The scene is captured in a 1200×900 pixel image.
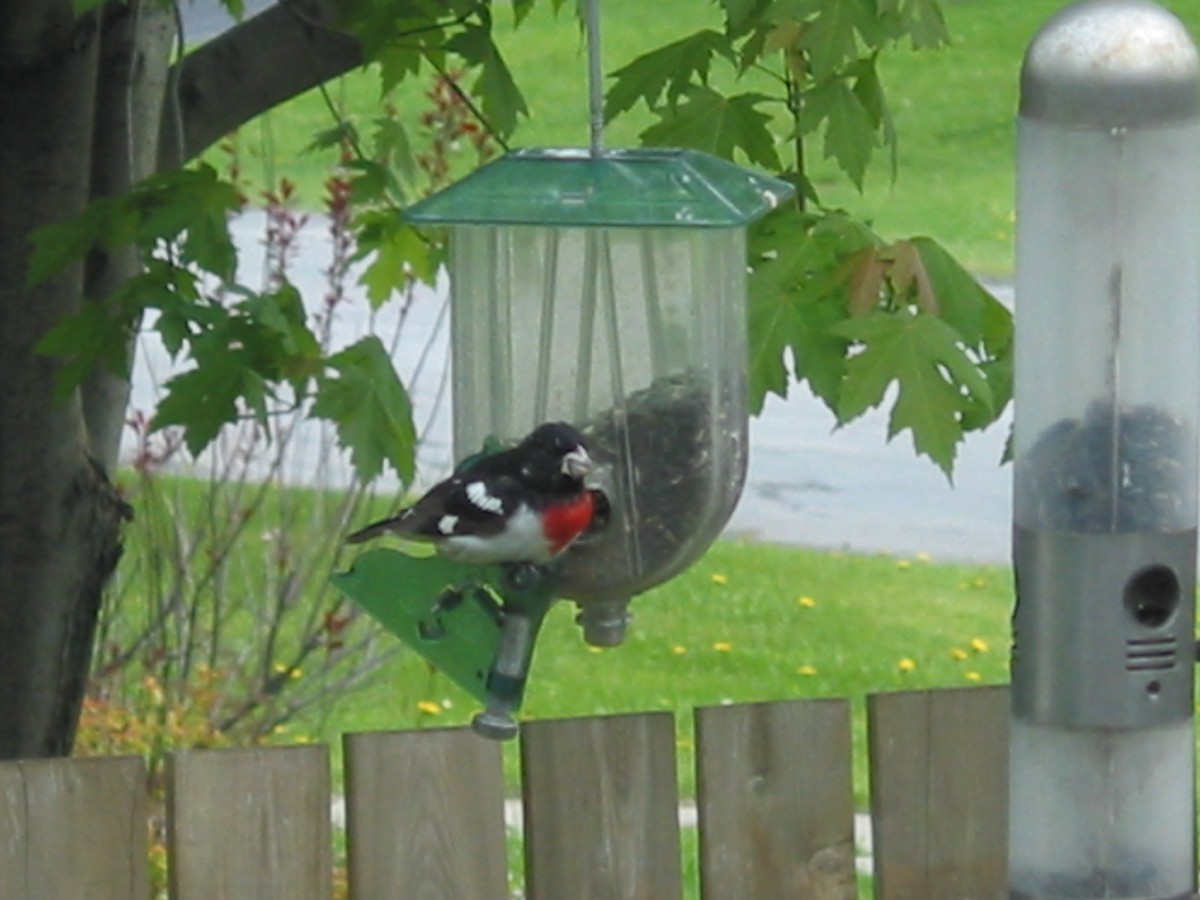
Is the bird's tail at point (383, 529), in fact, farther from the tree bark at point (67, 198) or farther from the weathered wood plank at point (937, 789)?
the tree bark at point (67, 198)

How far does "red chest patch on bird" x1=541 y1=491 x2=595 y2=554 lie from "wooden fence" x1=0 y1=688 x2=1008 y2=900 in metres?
0.51

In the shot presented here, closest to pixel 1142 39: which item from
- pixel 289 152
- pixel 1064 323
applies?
pixel 1064 323

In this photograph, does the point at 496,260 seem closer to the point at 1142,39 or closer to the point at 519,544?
the point at 519,544

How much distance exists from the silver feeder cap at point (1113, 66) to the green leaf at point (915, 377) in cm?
74

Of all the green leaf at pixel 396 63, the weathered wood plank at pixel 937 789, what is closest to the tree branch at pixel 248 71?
the green leaf at pixel 396 63

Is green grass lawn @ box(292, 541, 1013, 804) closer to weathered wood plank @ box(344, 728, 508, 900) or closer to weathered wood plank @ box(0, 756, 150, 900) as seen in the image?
weathered wood plank @ box(344, 728, 508, 900)

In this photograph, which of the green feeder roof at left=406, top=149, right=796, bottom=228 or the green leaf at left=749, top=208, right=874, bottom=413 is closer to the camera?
the green feeder roof at left=406, top=149, right=796, bottom=228

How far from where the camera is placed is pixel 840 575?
773cm

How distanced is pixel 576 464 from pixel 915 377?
1.80 feet

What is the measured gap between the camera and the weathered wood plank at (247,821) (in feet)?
8.80

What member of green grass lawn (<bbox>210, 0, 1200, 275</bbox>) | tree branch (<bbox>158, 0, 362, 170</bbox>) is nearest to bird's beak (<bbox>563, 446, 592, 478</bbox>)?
tree branch (<bbox>158, 0, 362, 170</bbox>)

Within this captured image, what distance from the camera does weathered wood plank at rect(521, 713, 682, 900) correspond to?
2.78 meters

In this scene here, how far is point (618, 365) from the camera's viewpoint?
248cm

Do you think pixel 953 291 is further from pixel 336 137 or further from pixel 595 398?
pixel 336 137
